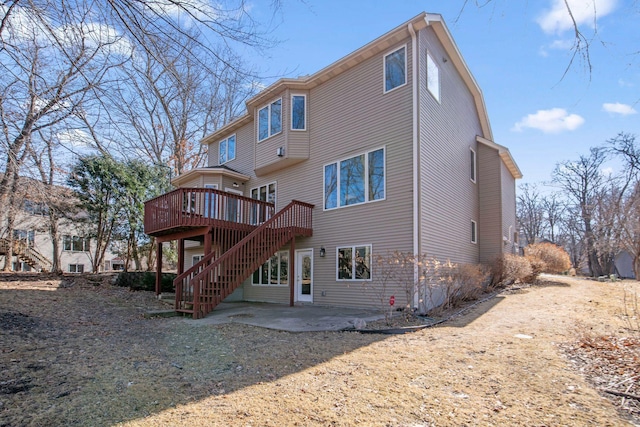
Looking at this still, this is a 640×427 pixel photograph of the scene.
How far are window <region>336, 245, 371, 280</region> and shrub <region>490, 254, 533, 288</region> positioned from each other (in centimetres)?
543

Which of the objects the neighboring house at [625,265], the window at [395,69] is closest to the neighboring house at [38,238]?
the window at [395,69]

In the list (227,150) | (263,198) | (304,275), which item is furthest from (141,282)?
(227,150)

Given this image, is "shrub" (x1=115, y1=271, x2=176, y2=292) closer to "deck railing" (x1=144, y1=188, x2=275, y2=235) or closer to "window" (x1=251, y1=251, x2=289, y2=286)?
"deck railing" (x1=144, y1=188, x2=275, y2=235)

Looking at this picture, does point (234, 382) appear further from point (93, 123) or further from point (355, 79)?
point (355, 79)

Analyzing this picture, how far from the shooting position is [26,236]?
66.1ft

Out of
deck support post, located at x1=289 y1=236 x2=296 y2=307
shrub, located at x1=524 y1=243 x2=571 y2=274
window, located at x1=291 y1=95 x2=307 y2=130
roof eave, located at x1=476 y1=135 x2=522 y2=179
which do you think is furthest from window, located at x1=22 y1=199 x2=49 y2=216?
shrub, located at x1=524 y1=243 x2=571 y2=274

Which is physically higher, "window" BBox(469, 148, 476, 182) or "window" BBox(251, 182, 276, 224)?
"window" BBox(469, 148, 476, 182)

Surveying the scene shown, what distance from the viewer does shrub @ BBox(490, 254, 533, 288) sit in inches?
530

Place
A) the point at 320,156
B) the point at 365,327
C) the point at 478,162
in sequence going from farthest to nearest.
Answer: the point at 478,162
the point at 320,156
the point at 365,327

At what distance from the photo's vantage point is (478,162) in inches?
598

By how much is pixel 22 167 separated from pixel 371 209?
8003 mm

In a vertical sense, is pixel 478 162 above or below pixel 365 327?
above

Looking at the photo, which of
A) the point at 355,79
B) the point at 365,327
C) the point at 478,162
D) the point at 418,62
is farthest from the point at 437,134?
the point at 365,327

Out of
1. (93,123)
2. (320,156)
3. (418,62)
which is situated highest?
(418,62)
